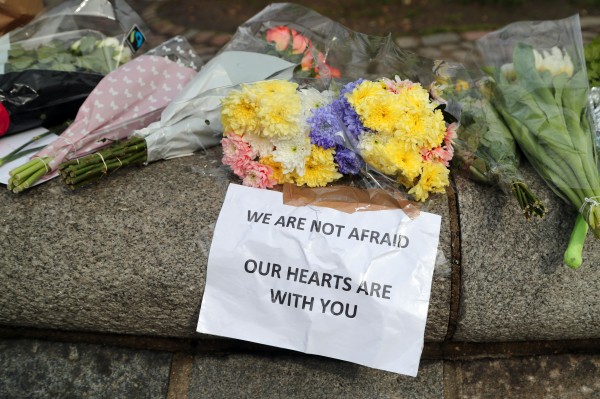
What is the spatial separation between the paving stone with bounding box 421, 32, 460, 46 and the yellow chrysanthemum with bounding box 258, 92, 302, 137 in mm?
2597

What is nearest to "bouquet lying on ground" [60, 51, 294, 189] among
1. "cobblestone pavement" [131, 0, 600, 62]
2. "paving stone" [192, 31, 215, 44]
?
"cobblestone pavement" [131, 0, 600, 62]

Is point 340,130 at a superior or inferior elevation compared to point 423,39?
superior

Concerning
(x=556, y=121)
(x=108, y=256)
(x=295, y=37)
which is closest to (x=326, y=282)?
(x=108, y=256)

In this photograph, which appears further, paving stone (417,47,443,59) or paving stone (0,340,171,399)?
paving stone (417,47,443,59)

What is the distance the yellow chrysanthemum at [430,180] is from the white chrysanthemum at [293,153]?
1.32 feet

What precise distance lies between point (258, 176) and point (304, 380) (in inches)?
30.8

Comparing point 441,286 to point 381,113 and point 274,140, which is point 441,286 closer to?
point 381,113

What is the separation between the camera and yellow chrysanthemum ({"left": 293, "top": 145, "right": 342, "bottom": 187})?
244 cm

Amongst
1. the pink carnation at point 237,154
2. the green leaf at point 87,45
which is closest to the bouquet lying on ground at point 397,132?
the pink carnation at point 237,154

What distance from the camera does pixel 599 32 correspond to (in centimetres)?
464

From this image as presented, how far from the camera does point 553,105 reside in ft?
8.33

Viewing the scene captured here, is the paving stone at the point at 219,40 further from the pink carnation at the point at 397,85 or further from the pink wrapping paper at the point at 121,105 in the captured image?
the pink carnation at the point at 397,85

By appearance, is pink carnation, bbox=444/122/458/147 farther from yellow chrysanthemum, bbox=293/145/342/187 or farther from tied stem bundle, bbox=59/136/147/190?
tied stem bundle, bbox=59/136/147/190

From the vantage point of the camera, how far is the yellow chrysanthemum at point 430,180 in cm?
237
